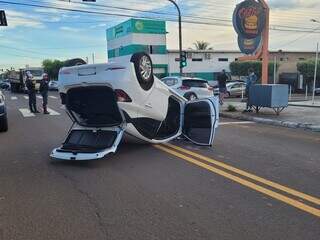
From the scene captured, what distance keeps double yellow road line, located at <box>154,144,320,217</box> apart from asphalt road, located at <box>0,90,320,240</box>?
1cm

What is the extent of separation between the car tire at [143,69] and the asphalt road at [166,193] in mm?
1337

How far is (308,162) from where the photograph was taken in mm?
7664

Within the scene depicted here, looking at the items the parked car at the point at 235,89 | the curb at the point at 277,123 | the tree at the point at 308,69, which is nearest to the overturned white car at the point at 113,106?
the curb at the point at 277,123

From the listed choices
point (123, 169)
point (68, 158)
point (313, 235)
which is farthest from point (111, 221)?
point (68, 158)

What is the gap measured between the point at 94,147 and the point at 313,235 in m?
4.43

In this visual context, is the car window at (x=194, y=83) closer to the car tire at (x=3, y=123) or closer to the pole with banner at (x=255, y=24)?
the pole with banner at (x=255, y=24)

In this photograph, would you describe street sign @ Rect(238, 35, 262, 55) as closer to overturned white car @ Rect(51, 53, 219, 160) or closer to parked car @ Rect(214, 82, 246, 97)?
overturned white car @ Rect(51, 53, 219, 160)

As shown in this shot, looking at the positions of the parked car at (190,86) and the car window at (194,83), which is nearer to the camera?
the parked car at (190,86)

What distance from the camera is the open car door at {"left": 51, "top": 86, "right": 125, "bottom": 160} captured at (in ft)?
25.0

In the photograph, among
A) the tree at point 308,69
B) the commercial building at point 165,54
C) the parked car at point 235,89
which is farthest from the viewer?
the commercial building at point 165,54

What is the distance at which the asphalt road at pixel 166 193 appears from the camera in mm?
4434

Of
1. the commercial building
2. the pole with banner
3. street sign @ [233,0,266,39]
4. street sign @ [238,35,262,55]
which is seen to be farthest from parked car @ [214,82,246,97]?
the commercial building

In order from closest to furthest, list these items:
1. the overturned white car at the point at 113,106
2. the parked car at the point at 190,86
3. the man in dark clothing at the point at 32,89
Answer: the overturned white car at the point at 113,106
the man in dark clothing at the point at 32,89
the parked car at the point at 190,86

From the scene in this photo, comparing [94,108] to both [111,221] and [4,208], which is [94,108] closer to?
[4,208]
